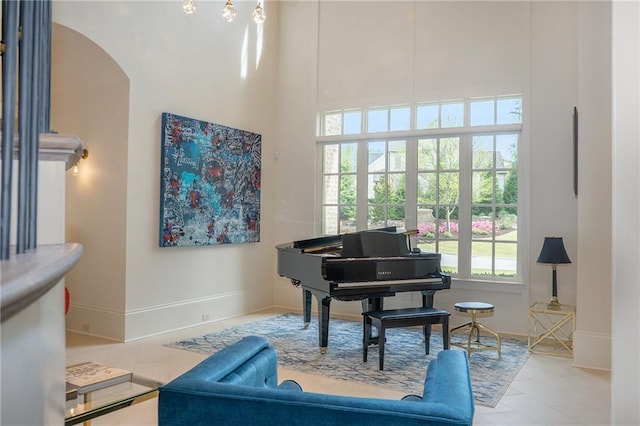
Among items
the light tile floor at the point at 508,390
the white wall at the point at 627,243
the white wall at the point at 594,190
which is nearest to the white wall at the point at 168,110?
the light tile floor at the point at 508,390

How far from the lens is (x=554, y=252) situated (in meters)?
5.25

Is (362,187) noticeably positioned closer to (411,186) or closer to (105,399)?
(411,186)

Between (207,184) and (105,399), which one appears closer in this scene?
(105,399)

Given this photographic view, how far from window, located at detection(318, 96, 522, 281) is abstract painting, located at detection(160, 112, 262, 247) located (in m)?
1.15

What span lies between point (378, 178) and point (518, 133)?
76.3 inches

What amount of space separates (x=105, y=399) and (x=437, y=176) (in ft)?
16.6

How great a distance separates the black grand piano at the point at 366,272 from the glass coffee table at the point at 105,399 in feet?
7.75

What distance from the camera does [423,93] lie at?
6703 millimetres

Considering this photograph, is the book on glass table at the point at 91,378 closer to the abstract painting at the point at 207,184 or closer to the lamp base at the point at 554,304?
the abstract painting at the point at 207,184

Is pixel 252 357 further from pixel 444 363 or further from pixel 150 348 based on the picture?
pixel 150 348

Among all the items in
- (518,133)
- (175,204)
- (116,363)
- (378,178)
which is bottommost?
(116,363)

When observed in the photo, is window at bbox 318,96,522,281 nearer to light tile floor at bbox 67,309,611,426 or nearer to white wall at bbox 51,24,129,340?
light tile floor at bbox 67,309,611,426

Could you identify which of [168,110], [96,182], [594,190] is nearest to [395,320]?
[594,190]

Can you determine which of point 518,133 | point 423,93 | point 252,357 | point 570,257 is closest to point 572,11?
point 518,133
